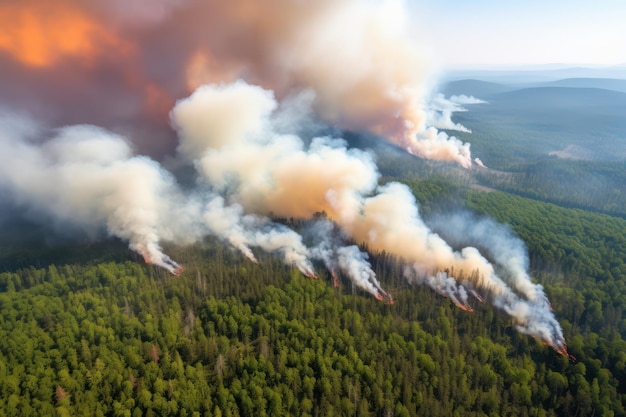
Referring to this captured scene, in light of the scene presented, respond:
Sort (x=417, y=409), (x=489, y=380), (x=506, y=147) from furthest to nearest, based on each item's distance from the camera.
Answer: (x=506, y=147) < (x=489, y=380) < (x=417, y=409)

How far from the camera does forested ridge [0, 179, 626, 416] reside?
1719 inches

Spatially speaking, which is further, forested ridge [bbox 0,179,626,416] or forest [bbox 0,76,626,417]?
forest [bbox 0,76,626,417]

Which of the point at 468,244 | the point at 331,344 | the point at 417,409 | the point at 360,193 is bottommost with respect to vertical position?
the point at 417,409

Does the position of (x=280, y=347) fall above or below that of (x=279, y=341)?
below

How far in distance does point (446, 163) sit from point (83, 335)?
128197 mm

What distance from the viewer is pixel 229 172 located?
303ft

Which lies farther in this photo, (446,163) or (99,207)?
(446,163)

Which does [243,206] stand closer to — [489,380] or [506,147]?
[489,380]

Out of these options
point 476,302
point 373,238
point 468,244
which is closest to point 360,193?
point 373,238

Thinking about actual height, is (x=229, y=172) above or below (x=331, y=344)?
above

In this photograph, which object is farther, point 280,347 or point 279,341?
point 279,341

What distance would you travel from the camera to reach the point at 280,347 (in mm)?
50562

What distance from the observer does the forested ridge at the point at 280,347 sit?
4366 centimetres

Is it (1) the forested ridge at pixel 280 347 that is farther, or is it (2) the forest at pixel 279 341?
(2) the forest at pixel 279 341
